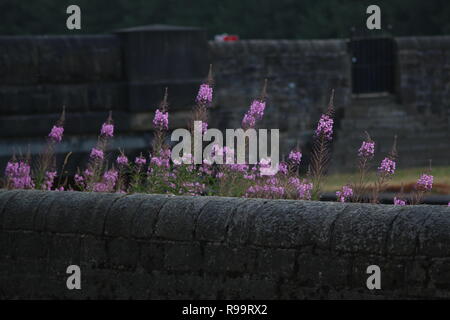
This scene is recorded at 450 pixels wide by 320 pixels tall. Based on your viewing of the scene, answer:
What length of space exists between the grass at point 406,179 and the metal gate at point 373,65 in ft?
5.40

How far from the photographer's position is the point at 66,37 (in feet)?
48.5

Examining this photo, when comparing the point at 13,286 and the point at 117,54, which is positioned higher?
the point at 117,54

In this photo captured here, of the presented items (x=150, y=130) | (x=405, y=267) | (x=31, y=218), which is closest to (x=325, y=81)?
(x=150, y=130)

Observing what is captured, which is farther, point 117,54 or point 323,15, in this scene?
point 323,15

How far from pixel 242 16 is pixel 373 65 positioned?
3015 centimetres

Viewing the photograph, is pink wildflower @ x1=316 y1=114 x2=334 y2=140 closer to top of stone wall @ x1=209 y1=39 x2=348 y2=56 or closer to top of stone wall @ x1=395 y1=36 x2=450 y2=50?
top of stone wall @ x1=209 y1=39 x2=348 y2=56

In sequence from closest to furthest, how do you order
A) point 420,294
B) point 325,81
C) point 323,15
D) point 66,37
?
1. point 420,294
2. point 66,37
3. point 325,81
4. point 323,15

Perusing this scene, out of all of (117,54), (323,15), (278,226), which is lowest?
(278,226)

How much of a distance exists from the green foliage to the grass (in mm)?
25779

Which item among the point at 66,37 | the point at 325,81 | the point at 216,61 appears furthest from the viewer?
the point at 325,81

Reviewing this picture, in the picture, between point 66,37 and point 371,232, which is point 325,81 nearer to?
point 66,37

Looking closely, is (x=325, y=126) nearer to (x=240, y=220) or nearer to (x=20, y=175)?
(x=240, y=220)

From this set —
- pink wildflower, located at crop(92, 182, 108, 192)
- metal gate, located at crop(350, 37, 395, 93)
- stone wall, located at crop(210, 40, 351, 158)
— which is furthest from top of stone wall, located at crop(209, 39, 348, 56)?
pink wildflower, located at crop(92, 182, 108, 192)
